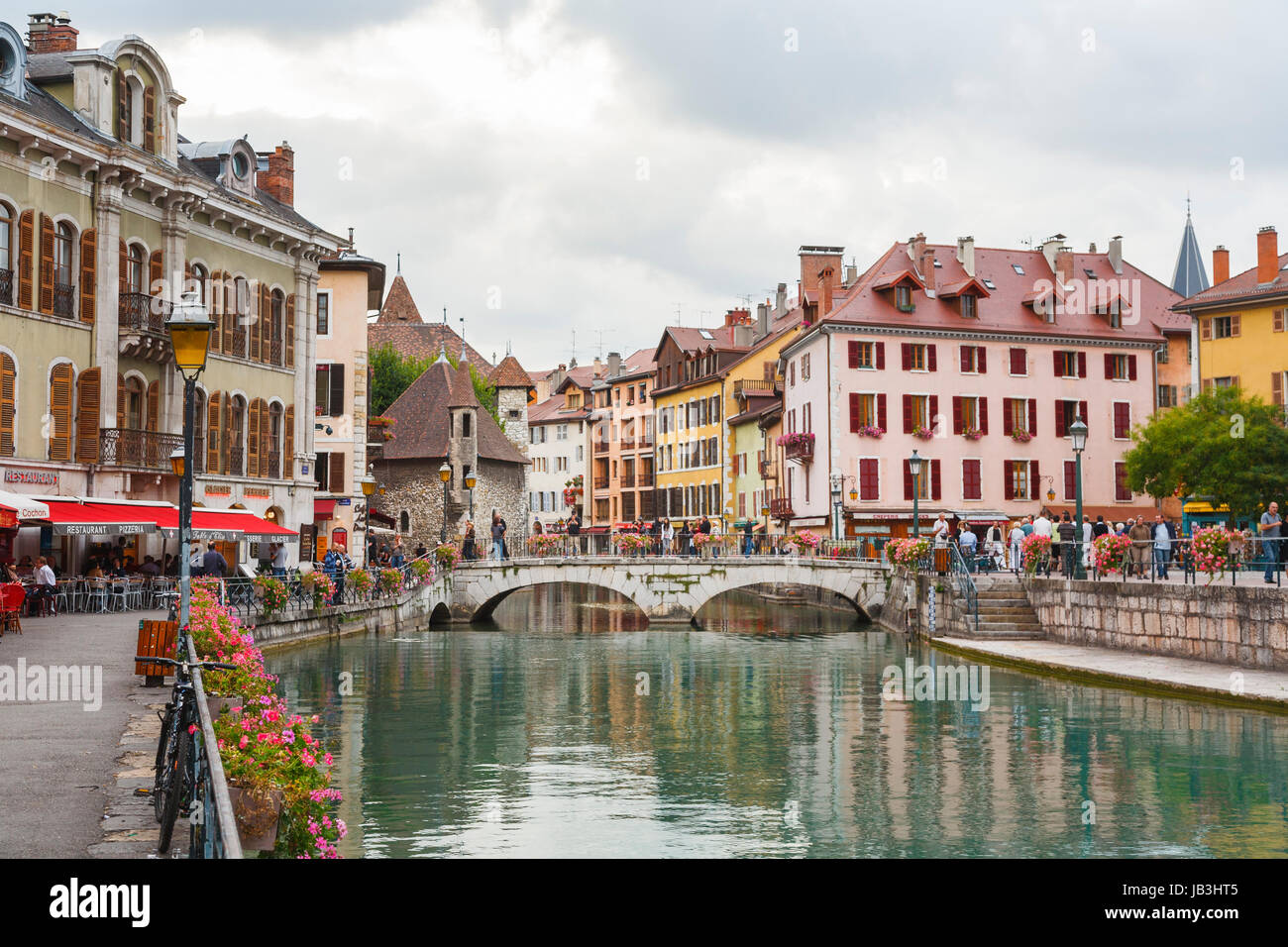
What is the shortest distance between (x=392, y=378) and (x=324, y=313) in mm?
32416

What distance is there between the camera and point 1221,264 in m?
55.3

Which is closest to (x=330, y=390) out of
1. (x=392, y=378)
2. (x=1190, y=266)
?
(x=392, y=378)

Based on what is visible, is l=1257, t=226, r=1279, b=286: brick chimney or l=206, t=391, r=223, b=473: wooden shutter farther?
l=1257, t=226, r=1279, b=286: brick chimney

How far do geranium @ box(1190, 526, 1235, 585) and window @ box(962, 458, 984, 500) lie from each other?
30858 mm

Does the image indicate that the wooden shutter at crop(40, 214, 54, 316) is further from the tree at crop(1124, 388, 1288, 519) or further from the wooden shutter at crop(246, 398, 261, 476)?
the tree at crop(1124, 388, 1288, 519)

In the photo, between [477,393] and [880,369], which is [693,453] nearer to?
[477,393]

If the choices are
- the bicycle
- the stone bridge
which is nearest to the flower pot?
the bicycle

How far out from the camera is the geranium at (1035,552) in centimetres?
3419

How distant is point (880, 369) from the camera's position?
181 feet

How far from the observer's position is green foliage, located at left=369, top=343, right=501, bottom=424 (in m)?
78.4

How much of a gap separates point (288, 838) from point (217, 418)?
99.2 ft

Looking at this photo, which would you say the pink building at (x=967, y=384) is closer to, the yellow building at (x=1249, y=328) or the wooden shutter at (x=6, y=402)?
the yellow building at (x=1249, y=328)
